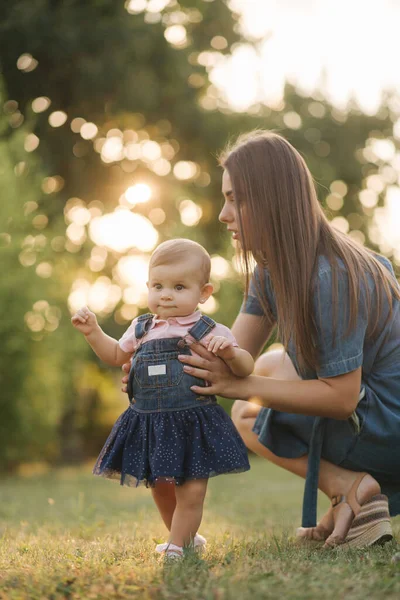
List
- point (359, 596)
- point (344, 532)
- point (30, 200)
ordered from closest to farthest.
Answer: point (359, 596)
point (344, 532)
point (30, 200)

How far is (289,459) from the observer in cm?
316

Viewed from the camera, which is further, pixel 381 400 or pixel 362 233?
pixel 362 233

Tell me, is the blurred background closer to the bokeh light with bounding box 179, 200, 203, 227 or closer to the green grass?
the bokeh light with bounding box 179, 200, 203, 227

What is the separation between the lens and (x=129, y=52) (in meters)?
12.8

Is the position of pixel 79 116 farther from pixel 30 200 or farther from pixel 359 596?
pixel 359 596

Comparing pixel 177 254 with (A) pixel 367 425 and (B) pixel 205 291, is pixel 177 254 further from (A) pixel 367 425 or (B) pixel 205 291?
(A) pixel 367 425

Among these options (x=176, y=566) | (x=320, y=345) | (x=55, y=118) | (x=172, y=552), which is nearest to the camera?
(x=176, y=566)

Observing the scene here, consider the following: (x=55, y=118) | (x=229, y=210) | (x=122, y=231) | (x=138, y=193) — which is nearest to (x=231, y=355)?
(x=229, y=210)

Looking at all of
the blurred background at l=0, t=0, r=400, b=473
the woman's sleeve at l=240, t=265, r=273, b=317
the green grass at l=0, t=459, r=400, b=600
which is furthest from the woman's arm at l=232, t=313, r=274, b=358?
the blurred background at l=0, t=0, r=400, b=473

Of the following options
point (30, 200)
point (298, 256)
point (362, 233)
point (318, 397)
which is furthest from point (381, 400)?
point (362, 233)

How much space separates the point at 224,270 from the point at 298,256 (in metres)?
9.71

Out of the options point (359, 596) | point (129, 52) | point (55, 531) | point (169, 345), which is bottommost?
point (55, 531)

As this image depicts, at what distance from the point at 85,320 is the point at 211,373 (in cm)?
52

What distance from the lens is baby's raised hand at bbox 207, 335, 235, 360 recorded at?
→ 98.0 inches
